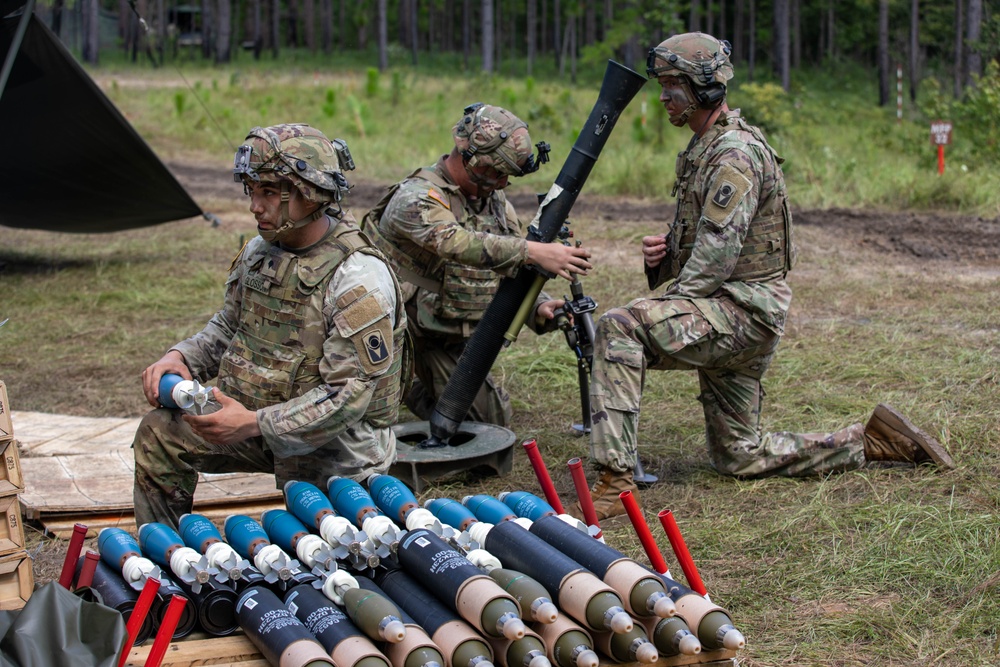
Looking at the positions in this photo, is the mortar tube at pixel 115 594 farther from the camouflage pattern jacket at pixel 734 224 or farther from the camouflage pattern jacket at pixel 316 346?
the camouflage pattern jacket at pixel 734 224

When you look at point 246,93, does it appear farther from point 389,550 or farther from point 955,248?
point 389,550

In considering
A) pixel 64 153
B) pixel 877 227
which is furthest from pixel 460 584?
pixel 877 227

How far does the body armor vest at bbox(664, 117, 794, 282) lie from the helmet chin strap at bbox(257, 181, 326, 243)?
1895mm

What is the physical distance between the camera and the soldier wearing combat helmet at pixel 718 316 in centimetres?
467

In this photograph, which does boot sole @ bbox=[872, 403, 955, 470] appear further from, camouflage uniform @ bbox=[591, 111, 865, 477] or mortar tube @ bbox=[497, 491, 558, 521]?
mortar tube @ bbox=[497, 491, 558, 521]

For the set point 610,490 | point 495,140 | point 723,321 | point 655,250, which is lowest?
point 610,490

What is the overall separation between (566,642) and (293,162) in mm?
1789

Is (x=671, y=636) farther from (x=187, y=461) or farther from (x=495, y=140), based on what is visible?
(x=495, y=140)

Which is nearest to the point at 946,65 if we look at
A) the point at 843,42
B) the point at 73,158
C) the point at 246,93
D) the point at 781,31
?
the point at 843,42

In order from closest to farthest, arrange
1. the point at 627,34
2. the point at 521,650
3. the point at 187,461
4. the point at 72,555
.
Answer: the point at 521,650 < the point at 72,555 < the point at 187,461 < the point at 627,34

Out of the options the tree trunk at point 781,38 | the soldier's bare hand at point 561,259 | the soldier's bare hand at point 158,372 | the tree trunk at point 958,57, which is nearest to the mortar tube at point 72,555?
the soldier's bare hand at point 158,372

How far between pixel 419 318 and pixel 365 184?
10.1m

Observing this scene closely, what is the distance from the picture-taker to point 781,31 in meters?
29.9

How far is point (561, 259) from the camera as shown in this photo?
4832mm
